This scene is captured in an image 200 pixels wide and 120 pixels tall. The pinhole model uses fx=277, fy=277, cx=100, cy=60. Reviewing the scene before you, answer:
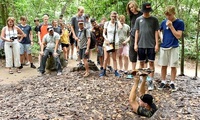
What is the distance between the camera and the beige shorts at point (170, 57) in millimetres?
5684

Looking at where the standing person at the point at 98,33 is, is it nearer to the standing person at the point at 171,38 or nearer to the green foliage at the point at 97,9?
the standing person at the point at 171,38

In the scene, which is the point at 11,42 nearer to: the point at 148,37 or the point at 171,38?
the point at 148,37

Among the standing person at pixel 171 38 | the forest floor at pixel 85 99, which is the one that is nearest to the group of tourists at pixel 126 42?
the standing person at pixel 171 38

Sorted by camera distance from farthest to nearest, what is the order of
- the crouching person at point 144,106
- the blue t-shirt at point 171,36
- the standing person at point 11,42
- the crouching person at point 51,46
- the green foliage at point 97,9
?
1. the green foliage at point 97,9
2. the standing person at point 11,42
3. the crouching person at point 51,46
4. the blue t-shirt at point 171,36
5. the crouching person at point 144,106

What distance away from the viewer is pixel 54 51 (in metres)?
7.95

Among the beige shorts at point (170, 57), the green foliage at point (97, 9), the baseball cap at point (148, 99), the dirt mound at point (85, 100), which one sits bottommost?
the dirt mound at point (85, 100)

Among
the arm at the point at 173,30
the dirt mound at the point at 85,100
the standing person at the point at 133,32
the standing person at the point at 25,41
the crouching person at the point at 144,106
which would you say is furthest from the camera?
the standing person at the point at 25,41

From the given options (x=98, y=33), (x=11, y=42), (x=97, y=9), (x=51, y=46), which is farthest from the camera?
(x=97, y=9)

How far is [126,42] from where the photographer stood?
24.6 feet

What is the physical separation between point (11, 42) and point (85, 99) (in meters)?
4.43

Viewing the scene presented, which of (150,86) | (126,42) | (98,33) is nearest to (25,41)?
(98,33)

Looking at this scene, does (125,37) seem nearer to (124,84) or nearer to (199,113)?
(124,84)

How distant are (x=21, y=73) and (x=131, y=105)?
5059 millimetres

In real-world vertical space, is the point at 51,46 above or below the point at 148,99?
above
